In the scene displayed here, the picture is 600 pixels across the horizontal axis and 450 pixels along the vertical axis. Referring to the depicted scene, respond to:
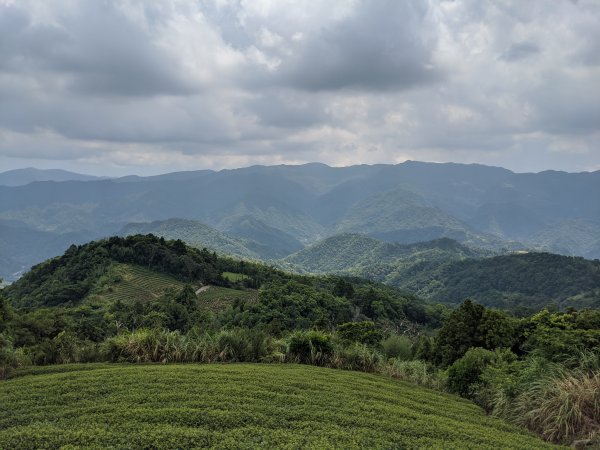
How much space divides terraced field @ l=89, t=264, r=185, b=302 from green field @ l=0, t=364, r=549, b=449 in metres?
65.6

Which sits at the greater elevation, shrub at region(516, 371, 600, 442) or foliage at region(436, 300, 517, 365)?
shrub at region(516, 371, 600, 442)

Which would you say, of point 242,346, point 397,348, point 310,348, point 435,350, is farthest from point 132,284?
point 310,348

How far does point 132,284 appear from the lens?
8062 centimetres

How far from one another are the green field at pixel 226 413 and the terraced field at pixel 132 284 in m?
65.6

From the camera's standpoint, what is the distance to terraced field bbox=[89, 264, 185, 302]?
74375 mm

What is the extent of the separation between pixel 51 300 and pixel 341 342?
70935mm

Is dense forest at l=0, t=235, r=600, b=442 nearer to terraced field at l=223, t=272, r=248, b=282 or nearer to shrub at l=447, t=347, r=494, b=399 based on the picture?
shrub at l=447, t=347, r=494, b=399

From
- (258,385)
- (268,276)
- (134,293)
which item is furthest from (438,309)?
(258,385)

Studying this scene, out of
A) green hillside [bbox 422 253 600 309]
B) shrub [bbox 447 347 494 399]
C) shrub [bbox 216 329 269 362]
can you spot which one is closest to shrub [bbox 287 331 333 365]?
shrub [bbox 216 329 269 362]

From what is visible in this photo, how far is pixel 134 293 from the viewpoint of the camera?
77.1 m

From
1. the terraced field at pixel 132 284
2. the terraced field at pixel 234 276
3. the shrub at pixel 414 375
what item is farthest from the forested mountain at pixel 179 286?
the shrub at pixel 414 375

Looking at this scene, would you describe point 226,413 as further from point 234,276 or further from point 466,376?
point 234,276

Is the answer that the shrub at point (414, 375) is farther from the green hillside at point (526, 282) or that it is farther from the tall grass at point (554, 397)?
the green hillside at point (526, 282)

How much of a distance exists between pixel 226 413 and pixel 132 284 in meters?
77.7
